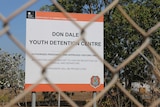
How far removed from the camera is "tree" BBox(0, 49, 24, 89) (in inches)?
635

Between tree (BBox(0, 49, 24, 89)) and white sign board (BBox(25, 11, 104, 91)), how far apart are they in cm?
899

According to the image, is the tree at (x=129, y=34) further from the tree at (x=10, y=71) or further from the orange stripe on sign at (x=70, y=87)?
the orange stripe on sign at (x=70, y=87)

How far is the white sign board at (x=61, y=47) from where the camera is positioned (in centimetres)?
715

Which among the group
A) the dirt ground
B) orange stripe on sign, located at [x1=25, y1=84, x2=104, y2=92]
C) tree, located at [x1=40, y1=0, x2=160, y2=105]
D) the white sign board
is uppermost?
tree, located at [x1=40, y1=0, x2=160, y2=105]

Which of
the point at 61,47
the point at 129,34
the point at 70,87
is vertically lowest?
the point at 70,87

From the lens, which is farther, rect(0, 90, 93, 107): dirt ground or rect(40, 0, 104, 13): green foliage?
rect(40, 0, 104, 13): green foliage

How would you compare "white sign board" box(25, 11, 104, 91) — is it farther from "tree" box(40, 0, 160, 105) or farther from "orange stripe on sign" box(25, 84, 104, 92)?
"tree" box(40, 0, 160, 105)

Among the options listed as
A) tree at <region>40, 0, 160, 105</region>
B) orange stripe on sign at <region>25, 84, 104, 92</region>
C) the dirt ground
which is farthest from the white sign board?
tree at <region>40, 0, 160, 105</region>

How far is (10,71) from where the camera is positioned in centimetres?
1633

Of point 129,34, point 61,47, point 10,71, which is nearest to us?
point 61,47

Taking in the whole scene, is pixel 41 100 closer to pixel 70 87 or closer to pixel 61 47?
pixel 70 87

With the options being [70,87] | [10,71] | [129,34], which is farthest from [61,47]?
[129,34]

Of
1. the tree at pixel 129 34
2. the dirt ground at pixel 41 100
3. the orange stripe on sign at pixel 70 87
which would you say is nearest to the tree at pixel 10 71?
the dirt ground at pixel 41 100

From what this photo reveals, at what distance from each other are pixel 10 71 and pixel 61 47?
30.9 ft
